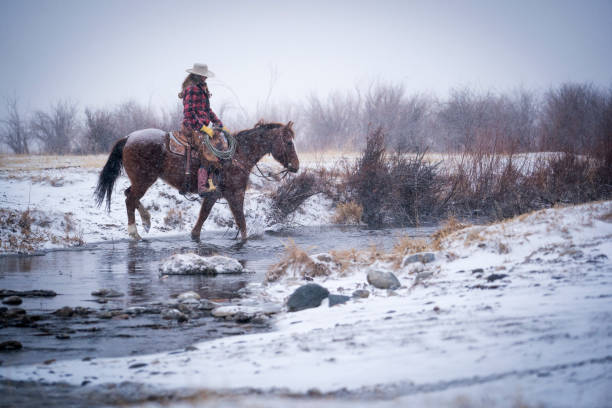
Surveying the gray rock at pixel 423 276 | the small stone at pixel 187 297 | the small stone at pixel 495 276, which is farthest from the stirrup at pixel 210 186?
the small stone at pixel 495 276

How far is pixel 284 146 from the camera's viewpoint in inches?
388

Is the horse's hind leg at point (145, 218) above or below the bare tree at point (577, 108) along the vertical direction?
below

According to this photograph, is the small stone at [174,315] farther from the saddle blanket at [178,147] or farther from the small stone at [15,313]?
the saddle blanket at [178,147]

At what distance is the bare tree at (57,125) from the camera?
29641mm

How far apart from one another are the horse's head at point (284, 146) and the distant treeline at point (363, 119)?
11.8m

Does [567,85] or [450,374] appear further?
[567,85]

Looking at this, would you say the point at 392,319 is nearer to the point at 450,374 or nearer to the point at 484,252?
the point at 450,374

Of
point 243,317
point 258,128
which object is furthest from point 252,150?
point 243,317

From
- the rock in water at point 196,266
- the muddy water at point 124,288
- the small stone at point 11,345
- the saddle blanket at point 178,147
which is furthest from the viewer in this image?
the saddle blanket at point 178,147

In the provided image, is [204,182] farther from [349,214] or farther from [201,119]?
[349,214]

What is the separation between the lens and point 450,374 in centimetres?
250

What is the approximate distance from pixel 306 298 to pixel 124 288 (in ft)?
8.02

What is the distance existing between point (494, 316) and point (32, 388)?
2.83 metres

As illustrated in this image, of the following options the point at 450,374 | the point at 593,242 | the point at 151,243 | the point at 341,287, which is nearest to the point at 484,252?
the point at 593,242
